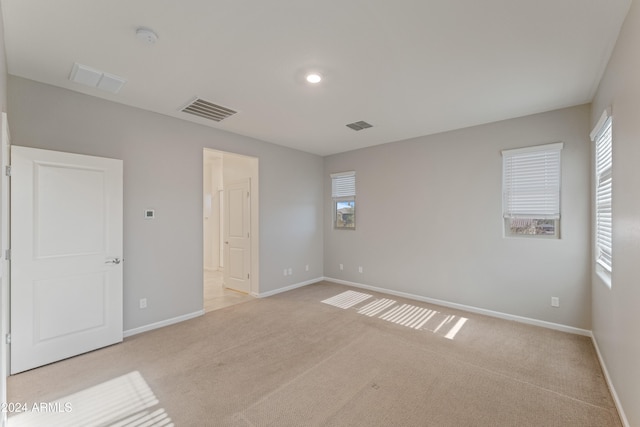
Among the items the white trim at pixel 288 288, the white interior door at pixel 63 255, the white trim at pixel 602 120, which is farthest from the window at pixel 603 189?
the white interior door at pixel 63 255

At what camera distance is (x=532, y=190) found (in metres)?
3.66

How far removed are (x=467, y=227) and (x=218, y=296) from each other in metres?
4.26

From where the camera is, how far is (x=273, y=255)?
5094 mm

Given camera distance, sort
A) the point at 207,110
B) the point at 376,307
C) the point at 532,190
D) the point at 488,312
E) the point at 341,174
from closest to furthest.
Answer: the point at 207,110, the point at 532,190, the point at 488,312, the point at 376,307, the point at 341,174

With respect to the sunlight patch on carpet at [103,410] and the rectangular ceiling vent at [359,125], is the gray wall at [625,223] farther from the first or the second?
the sunlight patch on carpet at [103,410]

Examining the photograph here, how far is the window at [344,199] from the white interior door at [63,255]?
378 cm

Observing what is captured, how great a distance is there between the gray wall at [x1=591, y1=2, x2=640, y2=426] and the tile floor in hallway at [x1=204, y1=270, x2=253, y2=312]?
4367mm

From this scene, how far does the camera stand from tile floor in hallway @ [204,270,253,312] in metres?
4.50

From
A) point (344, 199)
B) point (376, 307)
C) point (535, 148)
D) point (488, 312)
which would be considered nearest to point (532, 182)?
point (535, 148)

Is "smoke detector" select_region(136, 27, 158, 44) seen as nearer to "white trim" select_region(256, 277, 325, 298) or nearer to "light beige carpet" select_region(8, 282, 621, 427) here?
→ "light beige carpet" select_region(8, 282, 621, 427)

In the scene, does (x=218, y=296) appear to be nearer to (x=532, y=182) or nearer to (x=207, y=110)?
(x=207, y=110)

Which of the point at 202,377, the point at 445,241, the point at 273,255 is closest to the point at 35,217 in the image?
Result: the point at 202,377

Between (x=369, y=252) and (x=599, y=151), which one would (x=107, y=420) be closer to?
(x=369, y=252)

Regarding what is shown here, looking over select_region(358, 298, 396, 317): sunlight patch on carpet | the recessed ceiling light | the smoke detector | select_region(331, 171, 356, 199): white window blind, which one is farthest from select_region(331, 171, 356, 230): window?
the smoke detector
